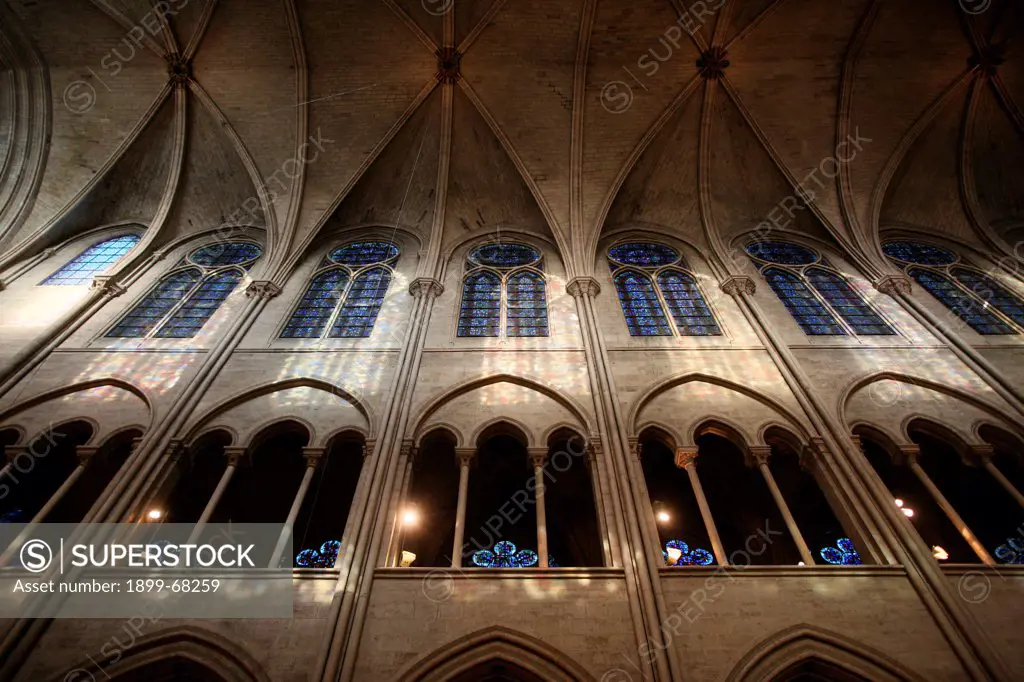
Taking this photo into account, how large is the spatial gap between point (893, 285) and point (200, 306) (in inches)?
585

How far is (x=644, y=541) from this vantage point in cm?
704

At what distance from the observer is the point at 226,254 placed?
14.7 m

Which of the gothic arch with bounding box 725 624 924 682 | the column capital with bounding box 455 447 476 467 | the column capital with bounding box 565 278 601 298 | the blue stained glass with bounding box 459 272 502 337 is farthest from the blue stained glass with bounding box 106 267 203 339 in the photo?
the gothic arch with bounding box 725 624 924 682

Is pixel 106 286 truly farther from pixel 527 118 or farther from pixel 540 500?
pixel 527 118

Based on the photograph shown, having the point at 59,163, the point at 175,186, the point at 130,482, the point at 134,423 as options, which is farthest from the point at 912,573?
the point at 59,163

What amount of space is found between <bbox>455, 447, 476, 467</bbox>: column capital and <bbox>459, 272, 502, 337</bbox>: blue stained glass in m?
3.16

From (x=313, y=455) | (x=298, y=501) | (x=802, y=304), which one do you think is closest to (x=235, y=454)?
(x=313, y=455)

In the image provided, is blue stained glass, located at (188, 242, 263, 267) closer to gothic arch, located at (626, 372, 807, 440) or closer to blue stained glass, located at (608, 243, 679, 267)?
blue stained glass, located at (608, 243, 679, 267)

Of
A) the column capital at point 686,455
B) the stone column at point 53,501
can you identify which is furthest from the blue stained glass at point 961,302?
the stone column at point 53,501

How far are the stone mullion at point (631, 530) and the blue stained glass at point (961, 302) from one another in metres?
7.83

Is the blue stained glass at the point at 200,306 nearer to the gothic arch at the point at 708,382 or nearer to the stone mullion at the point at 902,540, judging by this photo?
the gothic arch at the point at 708,382

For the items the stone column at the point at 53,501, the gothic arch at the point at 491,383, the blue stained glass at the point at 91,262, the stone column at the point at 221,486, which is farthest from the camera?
the blue stained glass at the point at 91,262

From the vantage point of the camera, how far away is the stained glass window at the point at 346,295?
11547 millimetres

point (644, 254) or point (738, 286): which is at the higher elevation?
point (644, 254)
